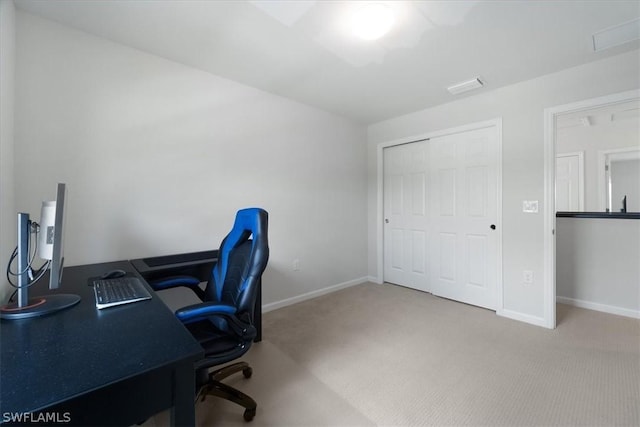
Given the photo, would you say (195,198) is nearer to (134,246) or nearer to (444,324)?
(134,246)

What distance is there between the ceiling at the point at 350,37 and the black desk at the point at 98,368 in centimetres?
185

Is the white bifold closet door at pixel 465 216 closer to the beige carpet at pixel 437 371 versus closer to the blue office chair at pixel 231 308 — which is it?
the beige carpet at pixel 437 371

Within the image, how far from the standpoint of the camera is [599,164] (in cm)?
407

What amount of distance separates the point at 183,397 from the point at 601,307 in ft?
13.7

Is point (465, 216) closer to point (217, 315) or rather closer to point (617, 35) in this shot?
point (617, 35)

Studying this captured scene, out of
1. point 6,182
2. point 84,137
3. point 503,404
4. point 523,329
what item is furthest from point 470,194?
point 6,182

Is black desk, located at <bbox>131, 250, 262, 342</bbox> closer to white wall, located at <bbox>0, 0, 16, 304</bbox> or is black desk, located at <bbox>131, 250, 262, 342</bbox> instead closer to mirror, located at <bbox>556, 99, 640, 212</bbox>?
white wall, located at <bbox>0, 0, 16, 304</bbox>

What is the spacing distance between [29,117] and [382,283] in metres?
3.99

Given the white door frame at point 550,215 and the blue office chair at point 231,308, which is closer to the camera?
the blue office chair at point 231,308

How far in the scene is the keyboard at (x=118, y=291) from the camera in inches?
44.7

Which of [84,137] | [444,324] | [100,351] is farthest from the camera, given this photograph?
[444,324]

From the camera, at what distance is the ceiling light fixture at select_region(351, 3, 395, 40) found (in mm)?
1683

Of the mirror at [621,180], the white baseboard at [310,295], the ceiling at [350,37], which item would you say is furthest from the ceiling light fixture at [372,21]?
the mirror at [621,180]

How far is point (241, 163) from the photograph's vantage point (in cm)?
277
